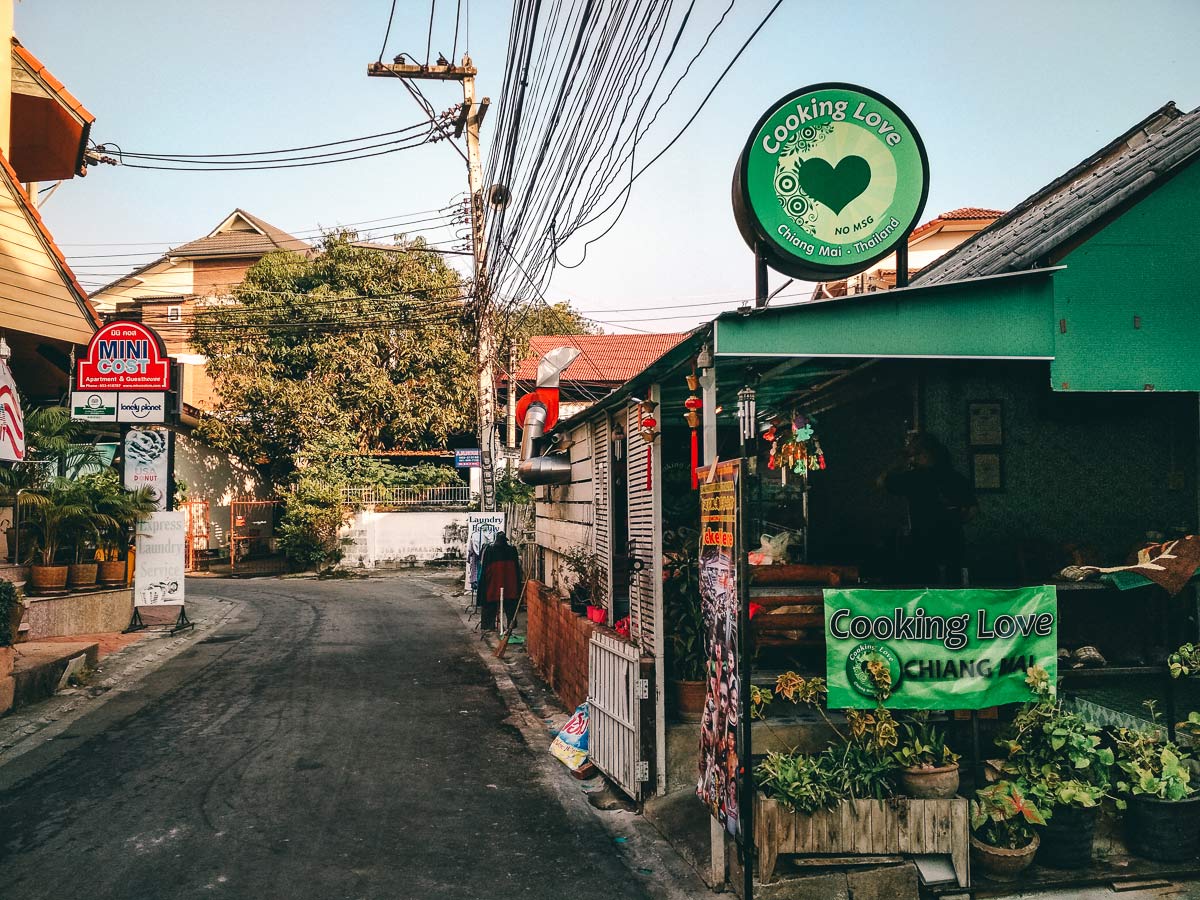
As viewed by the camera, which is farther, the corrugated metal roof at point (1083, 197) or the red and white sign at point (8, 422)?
the red and white sign at point (8, 422)

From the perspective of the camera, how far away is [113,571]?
14906 mm

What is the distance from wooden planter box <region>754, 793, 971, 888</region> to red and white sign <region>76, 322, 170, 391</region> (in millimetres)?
13026

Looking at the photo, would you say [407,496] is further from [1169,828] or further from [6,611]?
[1169,828]

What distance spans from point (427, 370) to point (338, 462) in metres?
3.98

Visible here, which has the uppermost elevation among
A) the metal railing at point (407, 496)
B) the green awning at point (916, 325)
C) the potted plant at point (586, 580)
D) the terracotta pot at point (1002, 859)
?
Result: the green awning at point (916, 325)

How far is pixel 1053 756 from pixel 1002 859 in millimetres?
705

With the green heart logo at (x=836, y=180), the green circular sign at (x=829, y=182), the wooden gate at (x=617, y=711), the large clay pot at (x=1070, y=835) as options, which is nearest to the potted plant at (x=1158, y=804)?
the large clay pot at (x=1070, y=835)

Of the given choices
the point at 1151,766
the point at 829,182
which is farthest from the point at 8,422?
the point at 1151,766

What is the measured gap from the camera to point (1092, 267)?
597cm

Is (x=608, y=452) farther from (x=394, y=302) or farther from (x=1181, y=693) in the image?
(x=394, y=302)

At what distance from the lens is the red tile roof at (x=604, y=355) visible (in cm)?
2892

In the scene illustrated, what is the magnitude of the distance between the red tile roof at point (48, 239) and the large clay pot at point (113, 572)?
393cm

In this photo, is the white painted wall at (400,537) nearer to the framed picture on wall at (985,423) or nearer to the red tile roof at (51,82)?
the red tile roof at (51,82)

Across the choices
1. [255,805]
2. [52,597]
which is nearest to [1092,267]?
[255,805]
